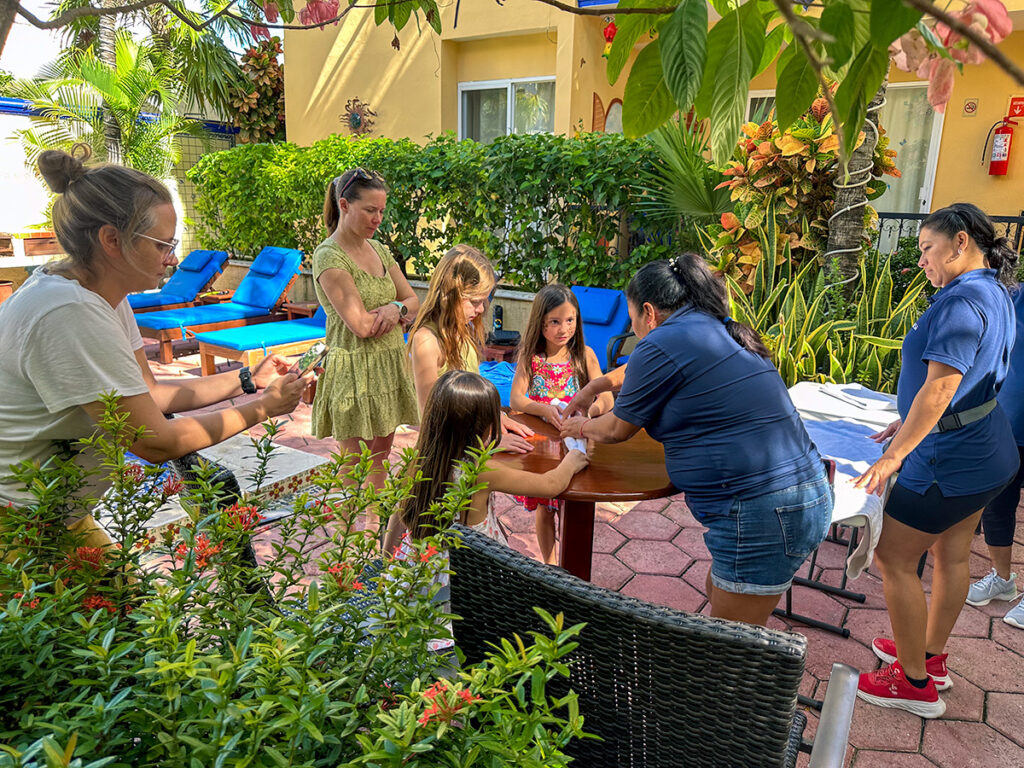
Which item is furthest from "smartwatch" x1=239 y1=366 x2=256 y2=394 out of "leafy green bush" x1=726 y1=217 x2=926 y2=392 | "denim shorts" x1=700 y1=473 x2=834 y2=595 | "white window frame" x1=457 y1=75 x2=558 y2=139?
"white window frame" x1=457 y1=75 x2=558 y2=139

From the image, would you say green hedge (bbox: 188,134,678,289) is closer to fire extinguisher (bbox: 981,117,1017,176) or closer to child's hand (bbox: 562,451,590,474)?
child's hand (bbox: 562,451,590,474)

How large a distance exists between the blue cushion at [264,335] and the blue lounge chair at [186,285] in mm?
2065

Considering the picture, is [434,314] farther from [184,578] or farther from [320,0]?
[184,578]

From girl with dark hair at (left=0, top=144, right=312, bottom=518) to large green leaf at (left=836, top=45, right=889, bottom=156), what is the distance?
1.39 m

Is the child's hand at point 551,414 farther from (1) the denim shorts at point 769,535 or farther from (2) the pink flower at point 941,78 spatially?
(2) the pink flower at point 941,78

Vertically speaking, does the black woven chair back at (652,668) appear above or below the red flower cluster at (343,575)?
below

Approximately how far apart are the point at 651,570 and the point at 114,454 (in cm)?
301

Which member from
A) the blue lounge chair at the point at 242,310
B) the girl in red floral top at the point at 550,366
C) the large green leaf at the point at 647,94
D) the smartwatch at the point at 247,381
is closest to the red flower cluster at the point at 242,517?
the large green leaf at the point at 647,94

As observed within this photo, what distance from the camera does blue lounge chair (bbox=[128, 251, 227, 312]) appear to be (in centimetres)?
901

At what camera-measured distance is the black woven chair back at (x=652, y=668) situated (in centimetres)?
127

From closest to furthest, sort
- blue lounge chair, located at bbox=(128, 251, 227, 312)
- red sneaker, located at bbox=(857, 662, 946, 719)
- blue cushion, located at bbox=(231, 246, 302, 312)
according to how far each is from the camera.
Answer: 1. red sneaker, located at bbox=(857, 662, 946, 719)
2. blue cushion, located at bbox=(231, 246, 302, 312)
3. blue lounge chair, located at bbox=(128, 251, 227, 312)

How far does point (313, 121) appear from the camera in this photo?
1204 cm

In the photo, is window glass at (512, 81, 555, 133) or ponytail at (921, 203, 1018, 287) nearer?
ponytail at (921, 203, 1018, 287)

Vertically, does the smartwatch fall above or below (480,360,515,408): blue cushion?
above
